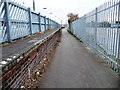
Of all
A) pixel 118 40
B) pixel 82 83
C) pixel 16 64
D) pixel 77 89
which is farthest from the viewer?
pixel 118 40

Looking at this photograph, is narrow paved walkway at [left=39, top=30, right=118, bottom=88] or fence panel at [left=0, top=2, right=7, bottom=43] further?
fence panel at [left=0, top=2, right=7, bottom=43]

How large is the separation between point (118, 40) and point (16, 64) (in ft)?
11.9

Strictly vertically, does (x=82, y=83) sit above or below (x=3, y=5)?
below

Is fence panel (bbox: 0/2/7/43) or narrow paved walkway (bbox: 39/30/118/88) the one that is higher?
fence panel (bbox: 0/2/7/43)

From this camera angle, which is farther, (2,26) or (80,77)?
(2,26)

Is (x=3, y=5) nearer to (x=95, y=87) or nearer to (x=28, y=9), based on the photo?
(x=28, y=9)

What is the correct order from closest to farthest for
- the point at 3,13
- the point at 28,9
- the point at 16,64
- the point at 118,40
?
the point at 16,64, the point at 118,40, the point at 3,13, the point at 28,9

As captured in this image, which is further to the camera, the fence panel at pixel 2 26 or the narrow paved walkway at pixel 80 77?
the fence panel at pixel 2 26

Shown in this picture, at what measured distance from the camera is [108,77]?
5.86 m

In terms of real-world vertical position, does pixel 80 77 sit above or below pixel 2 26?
below

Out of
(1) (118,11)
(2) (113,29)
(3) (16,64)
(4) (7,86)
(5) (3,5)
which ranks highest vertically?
(5) (3,5)

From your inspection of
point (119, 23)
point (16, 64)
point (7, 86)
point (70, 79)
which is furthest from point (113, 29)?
point (7, 86)

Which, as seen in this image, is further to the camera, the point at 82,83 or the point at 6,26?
the point at 6,26

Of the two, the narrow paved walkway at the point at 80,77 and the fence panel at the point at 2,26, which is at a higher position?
the fence panel at the point at 2,26
